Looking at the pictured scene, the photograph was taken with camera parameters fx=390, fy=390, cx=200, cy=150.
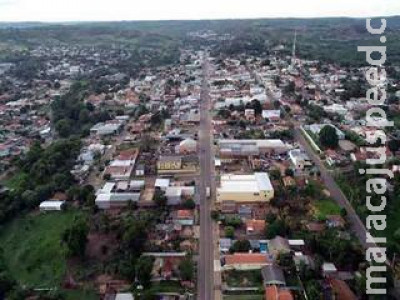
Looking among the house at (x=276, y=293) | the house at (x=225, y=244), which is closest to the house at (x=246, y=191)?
the house at (x=225, y=244)

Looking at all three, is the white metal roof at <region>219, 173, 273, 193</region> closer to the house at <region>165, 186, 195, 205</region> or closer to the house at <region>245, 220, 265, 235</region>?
the house at <region>165, 186, 195, 205</region>

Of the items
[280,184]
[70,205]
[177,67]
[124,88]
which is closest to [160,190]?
[70,205]

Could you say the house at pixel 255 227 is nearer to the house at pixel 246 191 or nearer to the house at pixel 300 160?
the house at pixel 246 191

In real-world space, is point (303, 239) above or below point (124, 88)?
below

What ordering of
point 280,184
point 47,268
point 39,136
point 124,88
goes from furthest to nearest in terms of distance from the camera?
point 124,88
point 39,136
point 280,184
point 47,268

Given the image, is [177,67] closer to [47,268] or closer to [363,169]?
[363,169]

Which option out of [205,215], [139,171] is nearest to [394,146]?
[205,215]
